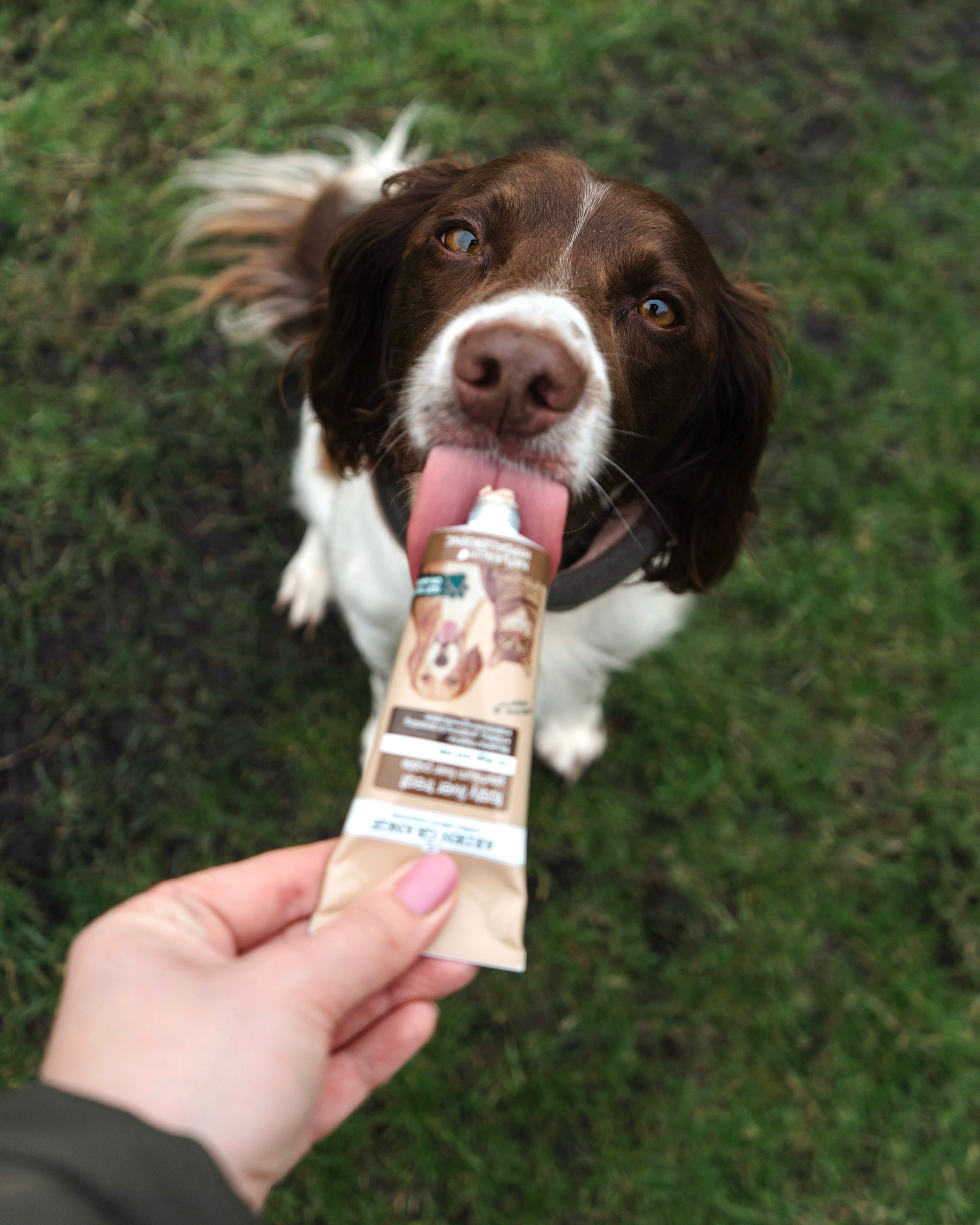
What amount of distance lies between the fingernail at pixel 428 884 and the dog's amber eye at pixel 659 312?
1.12m

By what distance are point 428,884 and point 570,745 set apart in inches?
65.8

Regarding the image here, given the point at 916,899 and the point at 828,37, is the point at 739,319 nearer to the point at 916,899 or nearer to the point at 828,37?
the point at 916,899

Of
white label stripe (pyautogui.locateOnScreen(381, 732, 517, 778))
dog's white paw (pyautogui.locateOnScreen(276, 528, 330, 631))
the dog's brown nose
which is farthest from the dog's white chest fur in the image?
white label stripe (pyautogui.locateOnScreen(381, 732, 517, 778))

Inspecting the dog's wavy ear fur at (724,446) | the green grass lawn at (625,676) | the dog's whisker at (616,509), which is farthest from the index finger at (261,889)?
the green grass lawn at (625,676)

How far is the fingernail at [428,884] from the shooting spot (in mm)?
1187

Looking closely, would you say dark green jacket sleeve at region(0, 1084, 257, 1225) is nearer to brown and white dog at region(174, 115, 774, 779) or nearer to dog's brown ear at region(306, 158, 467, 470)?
brown and white dog at region(174, 115, 774, 779)

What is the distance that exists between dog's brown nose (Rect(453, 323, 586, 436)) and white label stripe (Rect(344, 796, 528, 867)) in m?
0.62

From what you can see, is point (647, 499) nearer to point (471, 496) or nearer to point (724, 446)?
point (724, 446)

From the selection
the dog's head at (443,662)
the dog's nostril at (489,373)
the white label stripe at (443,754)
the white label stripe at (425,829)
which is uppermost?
the dog's nostril at (489,373)

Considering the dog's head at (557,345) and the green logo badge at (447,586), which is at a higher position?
the dog's head at (557,345)

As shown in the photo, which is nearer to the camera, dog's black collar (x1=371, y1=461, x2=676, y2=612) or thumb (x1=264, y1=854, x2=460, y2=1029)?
thumb (x1=264, y1=854, x2=460, y2=1029)

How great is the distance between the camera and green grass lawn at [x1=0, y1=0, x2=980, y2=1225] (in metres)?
2.67

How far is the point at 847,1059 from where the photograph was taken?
278 cm

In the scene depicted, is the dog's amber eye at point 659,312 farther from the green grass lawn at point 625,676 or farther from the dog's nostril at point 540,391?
the green grass lawn at point 625,676
